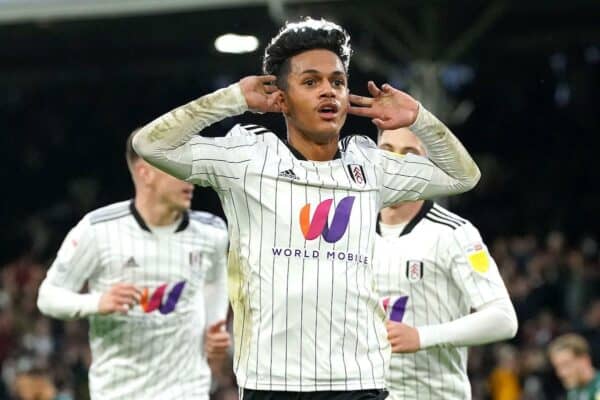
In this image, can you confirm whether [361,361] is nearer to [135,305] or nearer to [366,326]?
[366,326]

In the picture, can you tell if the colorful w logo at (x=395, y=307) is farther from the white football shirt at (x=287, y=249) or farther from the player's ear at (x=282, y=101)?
the player's ear at (x=282, y=101)

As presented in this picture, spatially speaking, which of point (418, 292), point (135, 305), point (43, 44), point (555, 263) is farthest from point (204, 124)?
point (43, 44)

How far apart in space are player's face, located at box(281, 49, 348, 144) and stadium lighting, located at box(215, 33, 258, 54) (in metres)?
12.6

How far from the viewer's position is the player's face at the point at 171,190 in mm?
6758

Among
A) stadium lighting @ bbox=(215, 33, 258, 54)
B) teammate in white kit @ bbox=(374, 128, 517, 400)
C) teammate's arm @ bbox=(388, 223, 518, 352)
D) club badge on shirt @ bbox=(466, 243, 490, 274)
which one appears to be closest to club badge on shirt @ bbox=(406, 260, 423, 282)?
teammate in white kit @ bbox=(374, 128, 517, 400)

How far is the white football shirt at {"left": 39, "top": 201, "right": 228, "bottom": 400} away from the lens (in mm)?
6551

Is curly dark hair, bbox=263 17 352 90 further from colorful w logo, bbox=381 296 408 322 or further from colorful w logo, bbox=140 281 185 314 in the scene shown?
colorful w logo, bbox=140 281 185 314

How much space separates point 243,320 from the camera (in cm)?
455

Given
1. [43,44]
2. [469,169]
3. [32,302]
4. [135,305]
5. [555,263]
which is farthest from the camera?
[43,44]

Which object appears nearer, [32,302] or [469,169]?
[469,169]

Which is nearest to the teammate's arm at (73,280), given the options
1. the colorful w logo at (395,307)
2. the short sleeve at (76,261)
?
the short sleeve at (76,261)

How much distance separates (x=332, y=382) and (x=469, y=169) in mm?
1039

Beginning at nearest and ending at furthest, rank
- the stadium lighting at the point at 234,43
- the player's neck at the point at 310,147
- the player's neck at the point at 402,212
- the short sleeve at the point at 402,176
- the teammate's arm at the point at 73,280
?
the player's neck at the point at 310,147 → the short sleeve at the point at 402,176 → the player's neck at the point at 402,212 → the teammate's arm at the point at 73,280 → the stadium lighting at the point at 234,43

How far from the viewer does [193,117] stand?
448cm
